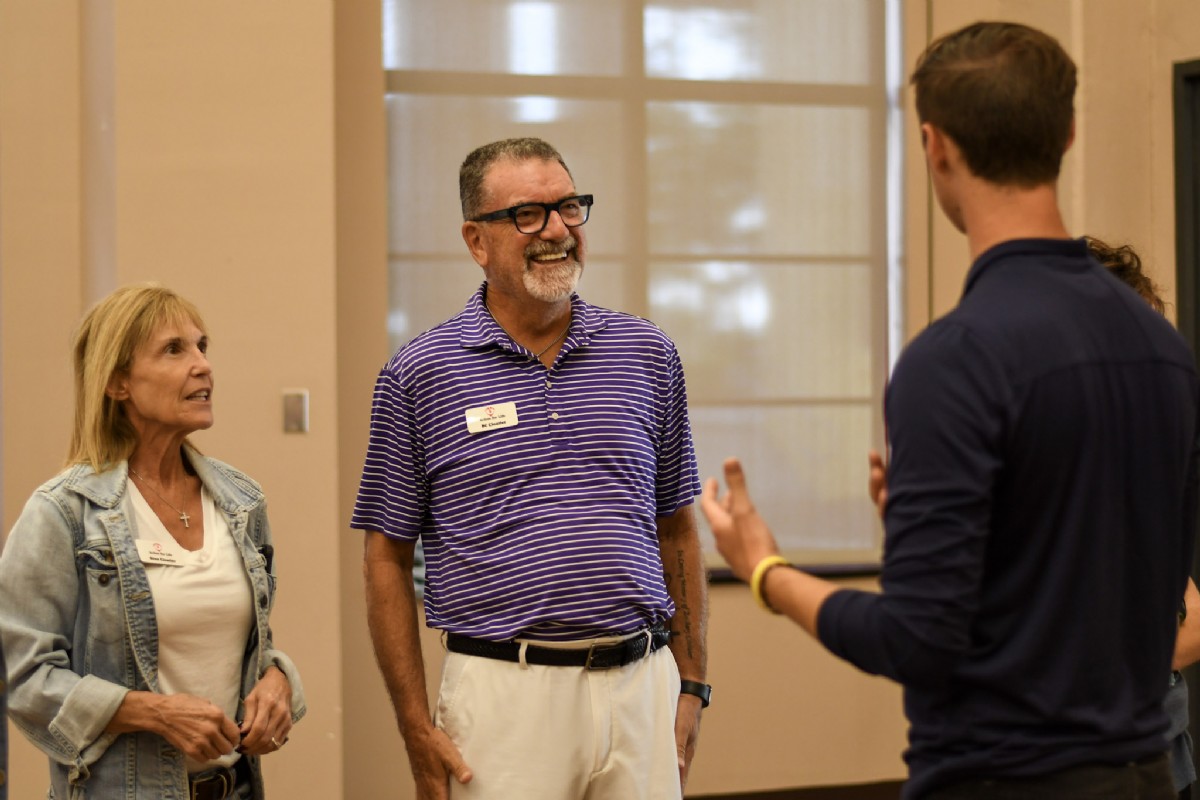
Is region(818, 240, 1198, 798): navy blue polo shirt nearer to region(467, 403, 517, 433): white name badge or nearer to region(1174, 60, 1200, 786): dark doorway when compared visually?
region(467, 403, 517, 433): white name badge

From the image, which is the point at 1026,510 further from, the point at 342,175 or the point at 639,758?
the point at 342,175

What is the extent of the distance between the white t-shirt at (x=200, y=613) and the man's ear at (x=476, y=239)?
2.22 feet

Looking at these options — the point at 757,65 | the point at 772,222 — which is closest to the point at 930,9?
the point at 757,65

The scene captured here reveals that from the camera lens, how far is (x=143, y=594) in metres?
1.94

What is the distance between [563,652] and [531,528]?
210 mm

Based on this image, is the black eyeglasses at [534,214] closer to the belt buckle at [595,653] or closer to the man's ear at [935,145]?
the belt buckle at [595,653]

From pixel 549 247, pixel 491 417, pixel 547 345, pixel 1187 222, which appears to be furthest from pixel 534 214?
pixel 1187 222

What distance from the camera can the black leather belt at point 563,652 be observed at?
1984 millimetres

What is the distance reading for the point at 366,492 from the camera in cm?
213

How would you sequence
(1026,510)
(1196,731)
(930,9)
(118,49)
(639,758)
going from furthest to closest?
(930,9), (1196,731), (118,49), (639,758), (1026,510)

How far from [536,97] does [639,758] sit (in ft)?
9.59

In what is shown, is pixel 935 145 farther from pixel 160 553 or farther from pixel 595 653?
pixel 160 553

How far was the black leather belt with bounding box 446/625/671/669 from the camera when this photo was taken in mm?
1984

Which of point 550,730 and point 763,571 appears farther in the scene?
point 550,730
